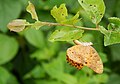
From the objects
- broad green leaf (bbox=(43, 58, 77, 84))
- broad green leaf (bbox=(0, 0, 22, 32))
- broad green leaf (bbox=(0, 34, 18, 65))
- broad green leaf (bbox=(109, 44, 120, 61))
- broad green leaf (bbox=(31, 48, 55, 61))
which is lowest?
broad green leaf (bbox=(109, 44, 120, 61))

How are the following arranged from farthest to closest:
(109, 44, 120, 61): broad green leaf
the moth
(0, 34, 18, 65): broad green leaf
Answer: (109, 44, 120, 61): broad green leaf < (0, 34, 18, 65): broad green leaf < the moth

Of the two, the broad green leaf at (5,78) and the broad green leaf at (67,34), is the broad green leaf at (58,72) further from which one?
the broad green leaf at (67,34)

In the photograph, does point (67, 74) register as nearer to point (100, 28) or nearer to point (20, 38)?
point (20, 38)

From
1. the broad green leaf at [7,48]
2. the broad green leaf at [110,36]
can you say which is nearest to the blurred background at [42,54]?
the broad green leaf at [7,48]

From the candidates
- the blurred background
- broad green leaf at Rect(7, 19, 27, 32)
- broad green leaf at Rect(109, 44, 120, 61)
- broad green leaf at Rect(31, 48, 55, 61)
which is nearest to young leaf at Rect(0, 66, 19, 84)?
the blurred background

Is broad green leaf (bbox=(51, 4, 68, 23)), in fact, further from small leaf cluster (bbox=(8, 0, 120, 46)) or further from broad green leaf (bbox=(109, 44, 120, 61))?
broad green leaf (bbox=(109, 44, 120, 61))

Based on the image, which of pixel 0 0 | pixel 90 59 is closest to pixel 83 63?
pixel 90 59

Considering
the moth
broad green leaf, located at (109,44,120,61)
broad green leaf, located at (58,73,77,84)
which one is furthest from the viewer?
broad green leaf, located at (109,44,120,61)
